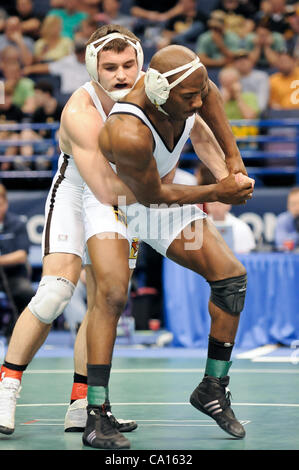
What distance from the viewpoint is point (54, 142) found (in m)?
11.2

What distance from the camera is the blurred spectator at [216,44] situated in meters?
12.6

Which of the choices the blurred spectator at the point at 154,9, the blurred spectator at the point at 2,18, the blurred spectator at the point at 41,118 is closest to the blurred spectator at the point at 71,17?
the blurred spectator at the point at 2,18

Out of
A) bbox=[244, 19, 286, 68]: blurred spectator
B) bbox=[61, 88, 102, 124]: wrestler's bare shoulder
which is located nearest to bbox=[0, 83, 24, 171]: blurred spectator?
bbox=[244, 19, 286, 68]: blurred spectator

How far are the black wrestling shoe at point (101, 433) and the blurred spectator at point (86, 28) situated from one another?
9441mm

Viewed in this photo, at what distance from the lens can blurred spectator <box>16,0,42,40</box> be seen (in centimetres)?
1417

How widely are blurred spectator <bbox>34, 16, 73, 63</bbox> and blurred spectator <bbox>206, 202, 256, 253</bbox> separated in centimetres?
567

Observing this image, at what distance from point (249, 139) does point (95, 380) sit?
6933 millimetres

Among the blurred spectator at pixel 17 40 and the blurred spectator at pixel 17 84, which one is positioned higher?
the blurred spectator at pixel 17 40

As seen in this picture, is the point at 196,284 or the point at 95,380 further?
the point at 196,284

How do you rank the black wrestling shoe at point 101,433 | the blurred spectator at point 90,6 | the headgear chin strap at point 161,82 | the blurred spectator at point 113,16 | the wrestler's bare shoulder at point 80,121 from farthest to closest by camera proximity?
the blurred spectator at point 90,6 → the blurred spectator at point 113,16 → the wrestler's bare shoulder at point 80,121 → the black wrestling shoe at point 101,433 → the headgear chin strap at point 161,82

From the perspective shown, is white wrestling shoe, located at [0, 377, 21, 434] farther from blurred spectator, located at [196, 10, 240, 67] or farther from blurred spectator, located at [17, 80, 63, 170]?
blurred spectator, located at [196, 10, 240, 67]

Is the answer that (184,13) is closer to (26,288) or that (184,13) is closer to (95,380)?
(26,288)

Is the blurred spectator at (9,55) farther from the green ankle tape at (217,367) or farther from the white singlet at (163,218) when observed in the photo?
the green ankle tape at (217,367)
